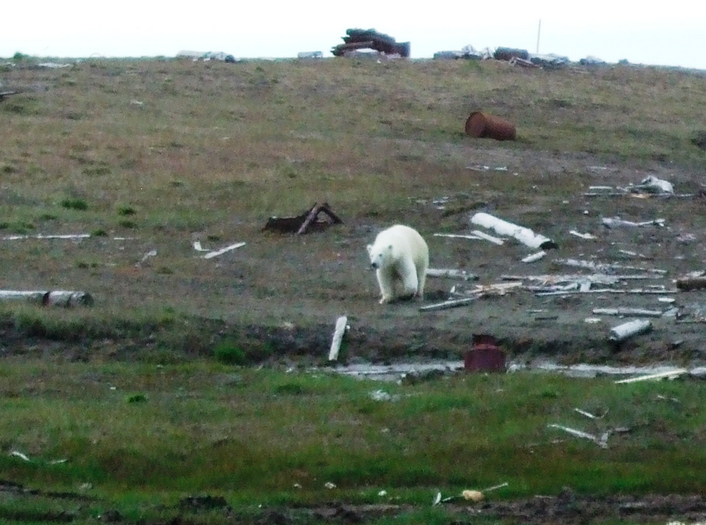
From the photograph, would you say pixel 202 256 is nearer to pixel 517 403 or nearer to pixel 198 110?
pixel 517 403

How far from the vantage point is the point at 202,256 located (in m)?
21.9

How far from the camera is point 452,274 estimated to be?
20297 millimetres

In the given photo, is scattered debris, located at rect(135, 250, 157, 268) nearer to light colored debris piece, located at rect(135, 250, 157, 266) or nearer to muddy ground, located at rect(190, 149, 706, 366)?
light colored debris piece, located at rect(135, 250, 157, 266)

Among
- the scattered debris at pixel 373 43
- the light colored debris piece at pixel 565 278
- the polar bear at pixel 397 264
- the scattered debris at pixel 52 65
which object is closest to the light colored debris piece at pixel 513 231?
the light colored debris piece at pixel 565 278

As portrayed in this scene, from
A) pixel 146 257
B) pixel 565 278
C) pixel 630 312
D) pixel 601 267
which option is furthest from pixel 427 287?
pixel 146 257

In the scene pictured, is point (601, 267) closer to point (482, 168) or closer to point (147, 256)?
point (147, 256)

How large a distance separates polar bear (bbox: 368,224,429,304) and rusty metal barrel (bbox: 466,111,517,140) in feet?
63.6

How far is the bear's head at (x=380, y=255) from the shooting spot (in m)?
17.4

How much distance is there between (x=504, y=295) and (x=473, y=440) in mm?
7506

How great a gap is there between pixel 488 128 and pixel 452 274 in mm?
17656

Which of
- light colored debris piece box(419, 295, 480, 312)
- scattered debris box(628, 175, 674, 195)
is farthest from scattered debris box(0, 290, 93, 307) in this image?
scattered debris box(628, 175, 674, 195)

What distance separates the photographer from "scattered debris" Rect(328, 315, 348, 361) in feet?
50.1

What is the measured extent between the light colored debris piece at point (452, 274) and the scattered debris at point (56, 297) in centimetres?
570

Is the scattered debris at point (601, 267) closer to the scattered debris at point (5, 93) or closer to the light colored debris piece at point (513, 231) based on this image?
the light colored debris piece at point (513, 231)
